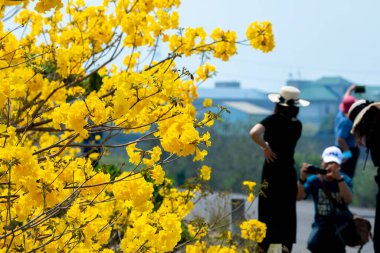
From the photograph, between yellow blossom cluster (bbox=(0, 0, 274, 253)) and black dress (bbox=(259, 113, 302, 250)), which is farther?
black dress (bbox=(259, 113, 302, 250))

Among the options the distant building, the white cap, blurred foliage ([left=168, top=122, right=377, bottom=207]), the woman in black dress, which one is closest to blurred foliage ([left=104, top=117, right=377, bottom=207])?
blurred foliage ([left=168, top=122, right=377, bottom=207])

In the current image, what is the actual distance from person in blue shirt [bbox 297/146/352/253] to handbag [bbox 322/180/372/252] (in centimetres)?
4

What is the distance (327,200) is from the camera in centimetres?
949

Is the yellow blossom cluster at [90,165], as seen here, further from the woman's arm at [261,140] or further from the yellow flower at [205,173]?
the woman's arm at [261,140]

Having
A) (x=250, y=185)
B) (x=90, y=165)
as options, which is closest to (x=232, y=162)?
(x=250, y=185)

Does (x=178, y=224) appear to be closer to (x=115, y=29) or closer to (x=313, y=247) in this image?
(x=115, y=29)

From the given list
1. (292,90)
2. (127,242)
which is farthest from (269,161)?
(127,242)

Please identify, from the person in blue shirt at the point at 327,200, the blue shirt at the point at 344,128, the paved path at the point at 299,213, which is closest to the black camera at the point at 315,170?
the person in blue shirt at the point at 327,200

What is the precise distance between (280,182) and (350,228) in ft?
2.59

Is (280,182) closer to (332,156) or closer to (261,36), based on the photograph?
(332,156)

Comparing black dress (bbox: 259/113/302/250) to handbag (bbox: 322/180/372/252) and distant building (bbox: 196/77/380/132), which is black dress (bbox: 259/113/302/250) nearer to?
handbag (bbox: 322/180/372/252)

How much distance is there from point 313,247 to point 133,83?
17.1 feet

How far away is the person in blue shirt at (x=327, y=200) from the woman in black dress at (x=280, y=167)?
22 centimetres

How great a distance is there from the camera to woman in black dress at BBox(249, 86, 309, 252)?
9.64 meters
